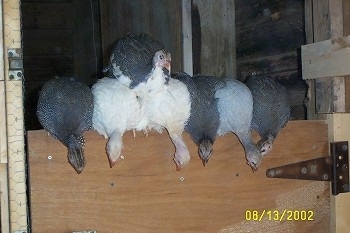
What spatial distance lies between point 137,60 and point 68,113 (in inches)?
6.9

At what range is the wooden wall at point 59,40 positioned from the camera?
308cm

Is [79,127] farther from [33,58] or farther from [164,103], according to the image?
[33,58]

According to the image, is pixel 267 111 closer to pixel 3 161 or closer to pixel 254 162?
pixel 254 162

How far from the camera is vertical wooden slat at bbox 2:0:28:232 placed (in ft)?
3.09

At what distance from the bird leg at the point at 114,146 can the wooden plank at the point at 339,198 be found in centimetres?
54

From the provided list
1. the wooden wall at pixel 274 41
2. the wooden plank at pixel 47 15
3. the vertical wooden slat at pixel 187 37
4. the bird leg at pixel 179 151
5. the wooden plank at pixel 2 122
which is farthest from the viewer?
the wooden plank at pixel 47 15

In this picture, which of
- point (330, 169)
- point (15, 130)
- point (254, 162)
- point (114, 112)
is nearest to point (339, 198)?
point (330, 169)

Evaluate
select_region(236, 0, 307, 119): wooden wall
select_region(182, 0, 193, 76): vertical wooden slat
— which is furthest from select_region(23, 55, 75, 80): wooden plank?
select_region(236, 0, 307, 119): wooden wall

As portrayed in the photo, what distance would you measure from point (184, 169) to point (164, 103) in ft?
0.53

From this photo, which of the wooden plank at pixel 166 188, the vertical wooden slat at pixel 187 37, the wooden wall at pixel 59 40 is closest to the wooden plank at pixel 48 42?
the wooden wall at pixel 59 40

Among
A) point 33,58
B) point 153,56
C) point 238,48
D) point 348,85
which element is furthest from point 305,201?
point 33,58

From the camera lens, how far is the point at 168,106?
3.36 feet
